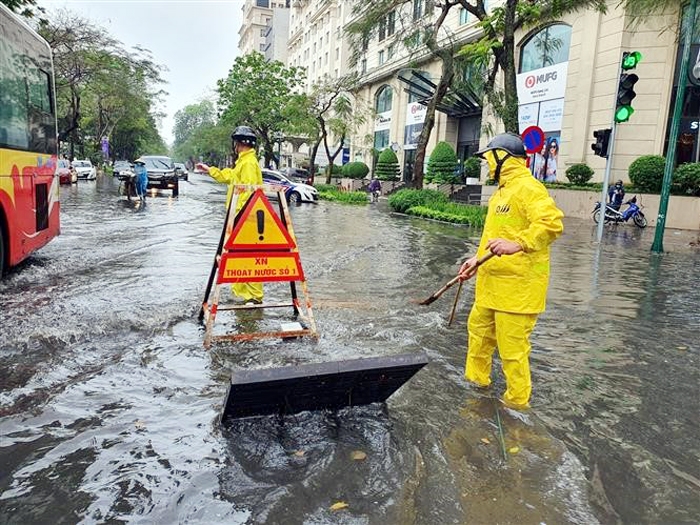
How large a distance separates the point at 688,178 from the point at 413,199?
9492 millimetres

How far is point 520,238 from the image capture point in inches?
138

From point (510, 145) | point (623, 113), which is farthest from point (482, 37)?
point (510, 145)

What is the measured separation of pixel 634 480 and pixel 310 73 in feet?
248

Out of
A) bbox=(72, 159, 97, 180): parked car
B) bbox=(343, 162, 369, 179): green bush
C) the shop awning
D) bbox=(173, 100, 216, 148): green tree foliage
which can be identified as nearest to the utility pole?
the shop awning

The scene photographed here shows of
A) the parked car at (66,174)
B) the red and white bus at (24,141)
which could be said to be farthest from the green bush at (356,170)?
the red and white bus at (24,141)

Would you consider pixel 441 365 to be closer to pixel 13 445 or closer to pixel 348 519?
pixel 348 519

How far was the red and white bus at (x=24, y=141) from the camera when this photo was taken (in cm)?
688

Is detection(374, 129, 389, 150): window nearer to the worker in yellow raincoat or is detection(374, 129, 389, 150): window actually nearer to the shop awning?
the shop awning

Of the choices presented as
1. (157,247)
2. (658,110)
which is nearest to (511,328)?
(157,247)

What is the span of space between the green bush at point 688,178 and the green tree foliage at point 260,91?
26.6 metres

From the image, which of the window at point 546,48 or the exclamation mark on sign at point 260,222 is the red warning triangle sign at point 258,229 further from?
the window at point 546,48

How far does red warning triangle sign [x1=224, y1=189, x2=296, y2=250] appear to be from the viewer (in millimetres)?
5078

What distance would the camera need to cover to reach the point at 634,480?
3.07 metres

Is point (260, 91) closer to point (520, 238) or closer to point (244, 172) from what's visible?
point (244, 172)
